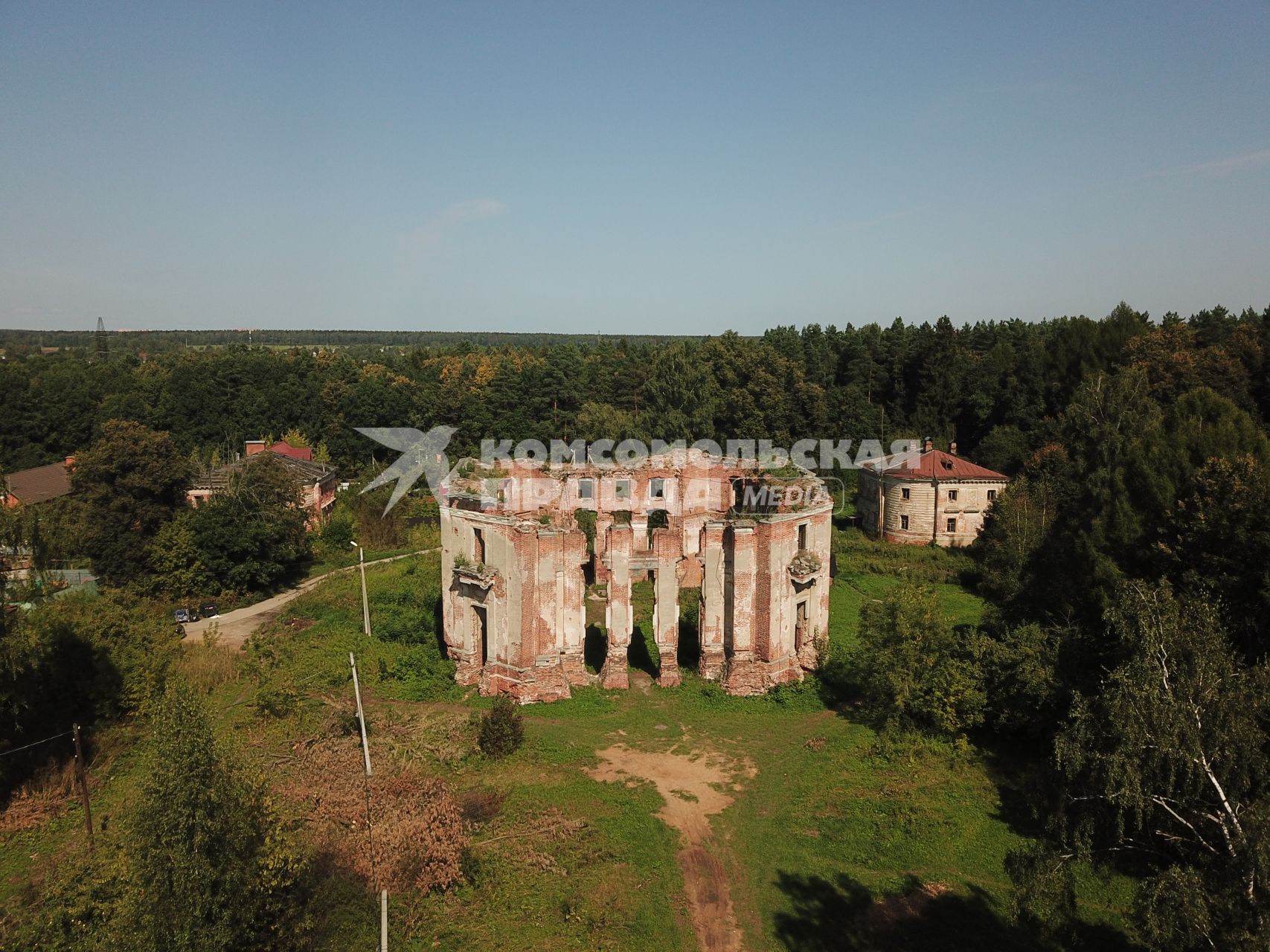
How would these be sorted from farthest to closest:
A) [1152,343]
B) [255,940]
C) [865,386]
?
[865,386]
[1152,343]
[255,940]

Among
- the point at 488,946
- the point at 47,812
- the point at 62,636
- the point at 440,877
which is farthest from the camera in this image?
the point at 62,636

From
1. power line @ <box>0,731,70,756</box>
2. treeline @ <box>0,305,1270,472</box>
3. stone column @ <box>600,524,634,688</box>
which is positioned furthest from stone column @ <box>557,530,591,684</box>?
treeline @ <box>0,305,1270,472</box>

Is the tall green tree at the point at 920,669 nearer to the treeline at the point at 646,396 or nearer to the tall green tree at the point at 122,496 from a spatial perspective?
the tall green tree at the point at 122,496

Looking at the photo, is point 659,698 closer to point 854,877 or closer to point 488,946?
point 854,877

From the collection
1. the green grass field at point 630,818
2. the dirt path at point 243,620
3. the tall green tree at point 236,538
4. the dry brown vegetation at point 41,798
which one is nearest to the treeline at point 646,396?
the tall green tree at point 236,538

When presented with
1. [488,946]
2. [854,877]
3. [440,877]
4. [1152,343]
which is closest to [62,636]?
[440,877]

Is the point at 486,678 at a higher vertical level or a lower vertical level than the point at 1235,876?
lower

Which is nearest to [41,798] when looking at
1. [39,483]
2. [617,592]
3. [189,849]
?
[189,849]
